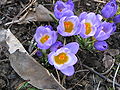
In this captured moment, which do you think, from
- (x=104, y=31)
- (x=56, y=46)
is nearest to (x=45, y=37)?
(x=56, y=46)

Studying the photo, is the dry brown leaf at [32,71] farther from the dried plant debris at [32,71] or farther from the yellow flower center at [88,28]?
the yellow flower center at [88,28]

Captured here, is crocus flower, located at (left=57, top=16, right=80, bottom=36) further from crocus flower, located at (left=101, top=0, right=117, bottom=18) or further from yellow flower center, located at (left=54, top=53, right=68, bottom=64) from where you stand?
crocus flower, located at (left=101, top=0, right=117, bottom=18)

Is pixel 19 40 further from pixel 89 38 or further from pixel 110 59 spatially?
pixel 110 59

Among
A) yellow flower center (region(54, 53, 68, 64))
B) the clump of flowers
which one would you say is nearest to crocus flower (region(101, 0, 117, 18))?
the clump of flowers

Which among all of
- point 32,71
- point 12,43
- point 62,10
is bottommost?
point 32,71

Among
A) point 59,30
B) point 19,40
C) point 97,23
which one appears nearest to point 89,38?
point 97,23

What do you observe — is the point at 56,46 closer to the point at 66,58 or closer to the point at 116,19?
the point at 66,58

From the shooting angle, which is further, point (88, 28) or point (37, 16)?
point (37, 16)
